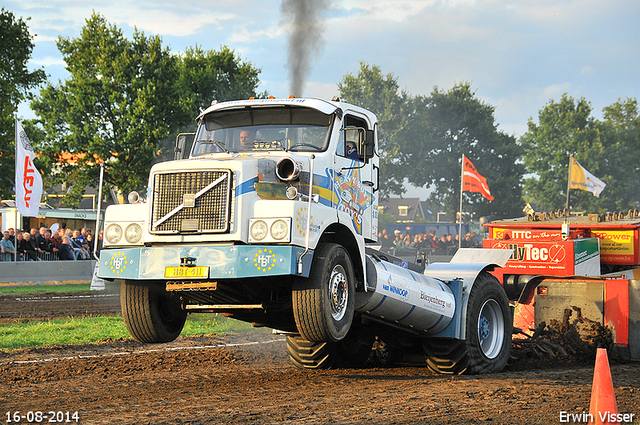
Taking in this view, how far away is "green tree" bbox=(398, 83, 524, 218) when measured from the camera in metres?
67.4

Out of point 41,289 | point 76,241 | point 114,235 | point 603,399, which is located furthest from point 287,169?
point 76,241

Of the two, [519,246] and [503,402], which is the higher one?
[519,246]

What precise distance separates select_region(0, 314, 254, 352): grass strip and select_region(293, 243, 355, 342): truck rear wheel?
248 inches

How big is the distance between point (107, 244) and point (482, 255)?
5.94 m

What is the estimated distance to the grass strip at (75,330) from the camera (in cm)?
1166

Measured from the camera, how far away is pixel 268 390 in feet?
24.7

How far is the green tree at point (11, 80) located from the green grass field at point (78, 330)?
67.0ft

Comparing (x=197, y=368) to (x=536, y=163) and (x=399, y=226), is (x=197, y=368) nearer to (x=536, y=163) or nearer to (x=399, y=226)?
(x=399, y=226)

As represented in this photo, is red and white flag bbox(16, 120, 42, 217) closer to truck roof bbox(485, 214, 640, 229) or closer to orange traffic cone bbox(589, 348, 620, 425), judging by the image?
truck roof bbox(485, 214, 640, 229)

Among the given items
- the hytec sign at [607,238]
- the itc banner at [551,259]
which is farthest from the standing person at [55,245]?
the itc banner at [551,259]

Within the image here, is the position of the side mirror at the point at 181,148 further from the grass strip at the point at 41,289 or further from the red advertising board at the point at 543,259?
the grass strip at the point at 41,289

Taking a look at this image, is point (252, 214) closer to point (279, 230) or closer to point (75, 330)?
point (279, 230)

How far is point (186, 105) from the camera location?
37.9 meters

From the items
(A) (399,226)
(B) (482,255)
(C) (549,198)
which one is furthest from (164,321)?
(C) (549,198)
